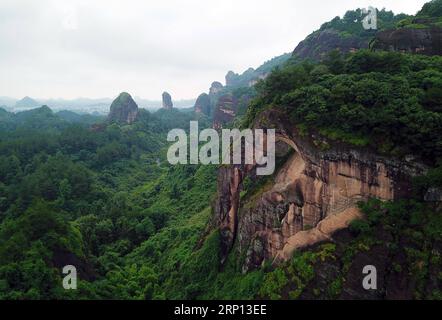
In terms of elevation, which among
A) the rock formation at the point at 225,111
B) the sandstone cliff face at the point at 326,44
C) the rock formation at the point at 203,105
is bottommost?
the rock formation at the point at 225,111

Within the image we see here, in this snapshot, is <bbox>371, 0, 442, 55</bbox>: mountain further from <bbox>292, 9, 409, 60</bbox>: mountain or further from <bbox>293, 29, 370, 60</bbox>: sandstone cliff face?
<bbox>293, 29, 370, 60</bbox>: sandstone cliff face

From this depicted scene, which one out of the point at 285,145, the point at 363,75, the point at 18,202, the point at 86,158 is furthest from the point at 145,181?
the point at 363,75

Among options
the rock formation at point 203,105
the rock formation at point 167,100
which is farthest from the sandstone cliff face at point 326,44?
the rock formation at point 167,100

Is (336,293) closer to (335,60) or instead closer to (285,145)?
(285,145)

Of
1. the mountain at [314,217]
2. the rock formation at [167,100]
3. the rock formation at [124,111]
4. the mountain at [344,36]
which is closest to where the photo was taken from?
the mountain at [314,217]

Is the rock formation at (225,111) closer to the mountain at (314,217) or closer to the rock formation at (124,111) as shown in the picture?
the rock formation at (124,111)

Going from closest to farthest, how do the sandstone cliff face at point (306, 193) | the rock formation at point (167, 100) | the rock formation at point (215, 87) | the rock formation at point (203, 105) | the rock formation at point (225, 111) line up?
the sandstone cliff face at point (306, 193)
the rock formation at point (225, 111)
the rock formation at point (203, 105)
the rock formation at point (215, 87)
the rock formation at point (167, 100)

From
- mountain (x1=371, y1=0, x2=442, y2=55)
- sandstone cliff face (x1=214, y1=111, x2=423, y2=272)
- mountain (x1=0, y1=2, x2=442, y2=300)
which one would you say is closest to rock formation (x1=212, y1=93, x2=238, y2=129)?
mountain (x1=0, y1=2, x2=442, y2=300)
